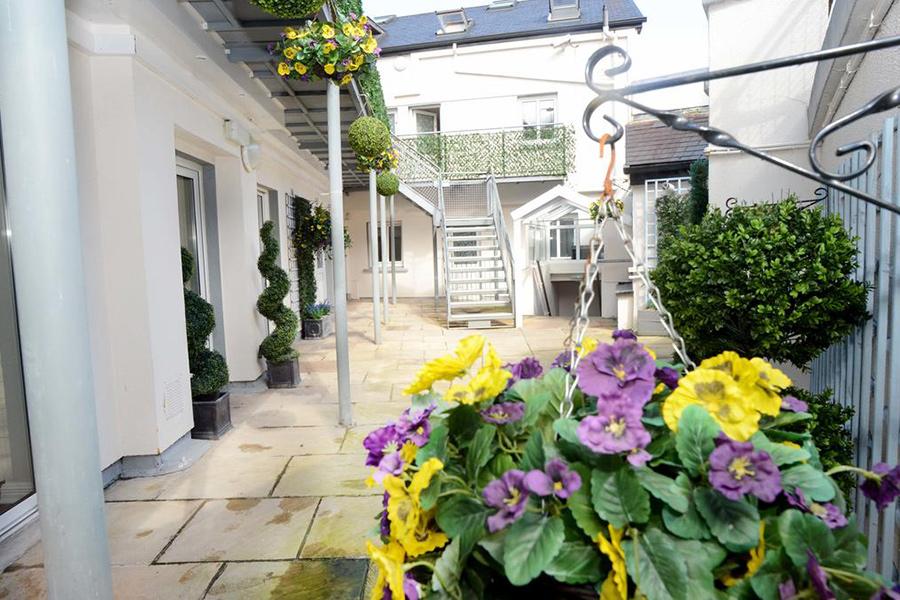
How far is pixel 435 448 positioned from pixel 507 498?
183 mm

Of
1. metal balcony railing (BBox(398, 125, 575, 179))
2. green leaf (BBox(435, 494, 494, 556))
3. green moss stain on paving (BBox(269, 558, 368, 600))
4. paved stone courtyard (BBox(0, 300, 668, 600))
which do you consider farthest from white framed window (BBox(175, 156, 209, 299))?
metal balcony railing (BBox(398, 125, 575, 179))

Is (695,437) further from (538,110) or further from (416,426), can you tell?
(538,110)

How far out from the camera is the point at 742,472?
741 mm

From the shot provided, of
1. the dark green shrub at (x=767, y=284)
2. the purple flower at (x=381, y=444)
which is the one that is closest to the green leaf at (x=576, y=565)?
the purple flower at (x=381, y=444)

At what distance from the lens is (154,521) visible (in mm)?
2662

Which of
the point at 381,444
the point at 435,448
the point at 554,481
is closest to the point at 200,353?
the point at 381,444

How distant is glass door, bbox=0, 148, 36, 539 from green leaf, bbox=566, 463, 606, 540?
9.43 ft

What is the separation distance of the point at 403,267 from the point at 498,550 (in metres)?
14.6

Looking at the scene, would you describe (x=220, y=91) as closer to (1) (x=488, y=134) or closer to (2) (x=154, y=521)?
(2) (x=154, y=521)

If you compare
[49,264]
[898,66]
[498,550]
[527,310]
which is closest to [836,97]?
[898,66]

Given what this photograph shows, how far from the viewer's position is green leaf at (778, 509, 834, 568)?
71 centimetres

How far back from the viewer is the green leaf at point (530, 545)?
731mm

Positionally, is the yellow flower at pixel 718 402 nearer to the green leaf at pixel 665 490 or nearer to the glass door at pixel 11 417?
the green leaf at pixel 665 490

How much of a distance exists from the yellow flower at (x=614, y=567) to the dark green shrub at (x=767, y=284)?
1.89 meters
